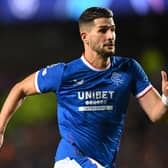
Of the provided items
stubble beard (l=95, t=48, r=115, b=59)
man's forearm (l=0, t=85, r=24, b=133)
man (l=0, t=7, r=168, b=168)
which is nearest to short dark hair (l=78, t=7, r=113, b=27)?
man (l=0, t=7, r=168, b=168)

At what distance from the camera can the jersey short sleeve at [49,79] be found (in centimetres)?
506

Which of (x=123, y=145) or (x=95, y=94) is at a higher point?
(x=95, y=94)

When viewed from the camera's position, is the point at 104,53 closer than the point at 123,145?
Yes

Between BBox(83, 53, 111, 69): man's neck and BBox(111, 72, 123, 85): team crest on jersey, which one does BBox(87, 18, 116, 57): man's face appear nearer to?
BBox(83, 53, 111, 69): man's neck

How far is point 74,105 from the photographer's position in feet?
16.6

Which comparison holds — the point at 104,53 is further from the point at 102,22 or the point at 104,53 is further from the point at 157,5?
the point at 157,5

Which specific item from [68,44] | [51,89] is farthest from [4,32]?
[51,89]

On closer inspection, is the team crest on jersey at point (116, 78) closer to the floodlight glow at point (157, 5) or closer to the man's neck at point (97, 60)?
the man's neck at point (97, 60)

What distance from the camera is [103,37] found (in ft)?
16.3

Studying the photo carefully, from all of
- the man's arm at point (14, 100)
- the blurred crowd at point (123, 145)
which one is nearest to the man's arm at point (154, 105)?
the man's arm at point (14, 100)

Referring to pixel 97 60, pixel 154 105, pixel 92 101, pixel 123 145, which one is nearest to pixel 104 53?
pixel 97 60

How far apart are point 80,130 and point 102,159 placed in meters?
0.26

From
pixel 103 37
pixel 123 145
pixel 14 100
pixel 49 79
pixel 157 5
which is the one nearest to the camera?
pixel 103 37

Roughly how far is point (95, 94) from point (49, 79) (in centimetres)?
35
